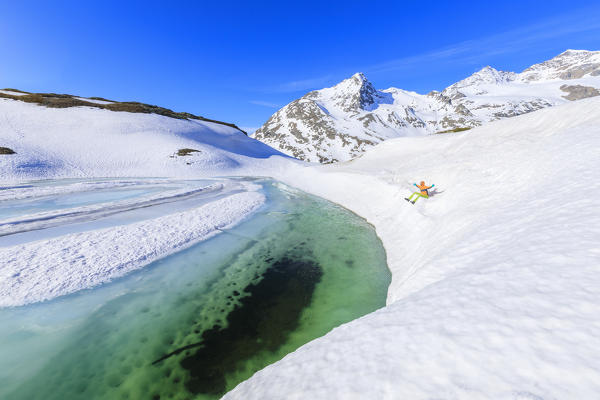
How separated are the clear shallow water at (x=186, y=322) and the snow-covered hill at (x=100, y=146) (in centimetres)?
3634

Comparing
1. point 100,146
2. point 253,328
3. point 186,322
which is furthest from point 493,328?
point 100,146

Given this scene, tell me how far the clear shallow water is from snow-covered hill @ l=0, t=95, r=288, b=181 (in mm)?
36340

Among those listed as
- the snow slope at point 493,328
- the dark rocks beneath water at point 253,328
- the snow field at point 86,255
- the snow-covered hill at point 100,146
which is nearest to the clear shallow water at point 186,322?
the dark rocks beneath water at point 253,328

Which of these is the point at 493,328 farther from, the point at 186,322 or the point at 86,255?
the point at 86,255

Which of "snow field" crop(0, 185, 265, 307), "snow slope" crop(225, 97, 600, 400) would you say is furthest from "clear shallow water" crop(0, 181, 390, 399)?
"snow slope" crop(225, 97, 600, 400)

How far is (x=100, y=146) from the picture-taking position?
40750mm

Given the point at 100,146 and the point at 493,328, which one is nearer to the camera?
the point at 493,328

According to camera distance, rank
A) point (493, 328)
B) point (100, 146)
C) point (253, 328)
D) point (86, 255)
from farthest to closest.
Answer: point (100, 146)
point (86, 255)
point (253, 328)
point (493, 328)

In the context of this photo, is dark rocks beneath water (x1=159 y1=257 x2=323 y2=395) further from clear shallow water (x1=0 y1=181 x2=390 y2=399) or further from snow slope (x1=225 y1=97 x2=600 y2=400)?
snow slope (x1=225 y1=97 x2=600 y2=400)

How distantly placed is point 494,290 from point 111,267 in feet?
32.0

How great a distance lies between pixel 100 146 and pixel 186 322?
4999 cm

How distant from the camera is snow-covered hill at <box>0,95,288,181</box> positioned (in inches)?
1298

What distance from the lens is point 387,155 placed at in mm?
30203

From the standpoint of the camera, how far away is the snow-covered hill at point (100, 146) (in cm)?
3297
